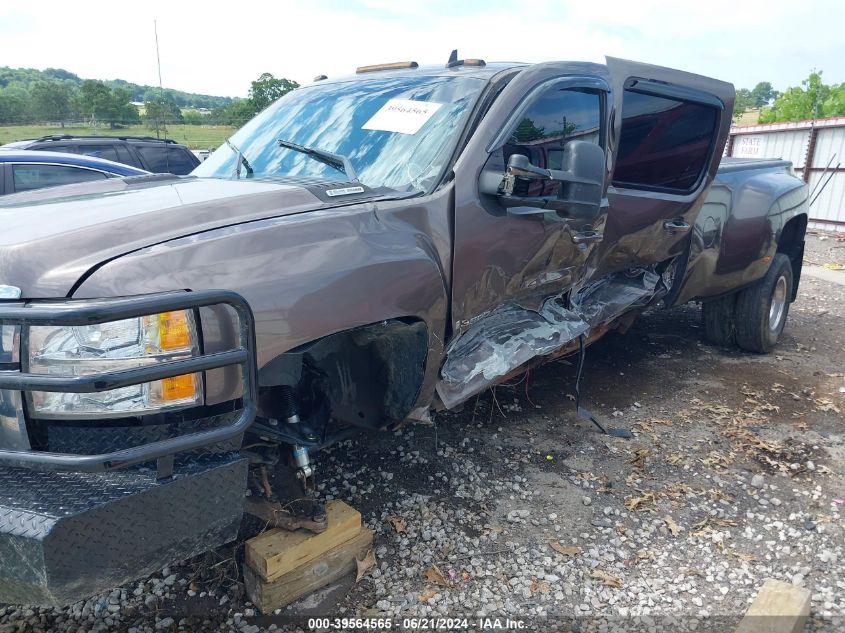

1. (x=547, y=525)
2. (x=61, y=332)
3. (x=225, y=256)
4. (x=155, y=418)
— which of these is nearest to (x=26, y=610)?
(x=155, y=418)

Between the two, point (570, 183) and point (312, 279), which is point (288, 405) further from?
point (570, 183)

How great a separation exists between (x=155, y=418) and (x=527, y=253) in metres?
1.76

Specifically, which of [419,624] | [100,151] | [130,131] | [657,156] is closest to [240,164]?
[419,624]

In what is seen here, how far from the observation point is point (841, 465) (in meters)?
3.58

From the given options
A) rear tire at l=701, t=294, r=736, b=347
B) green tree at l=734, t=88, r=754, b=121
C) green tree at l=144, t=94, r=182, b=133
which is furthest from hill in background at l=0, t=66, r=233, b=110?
rear tire at l=701, t=294, r=736, b=347

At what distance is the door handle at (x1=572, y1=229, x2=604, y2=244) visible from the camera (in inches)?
128

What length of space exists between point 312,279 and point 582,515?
1841 millimetres

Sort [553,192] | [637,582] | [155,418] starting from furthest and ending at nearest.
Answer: [553,192] < [637,582] < [155,418]

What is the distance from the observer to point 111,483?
5.64 feet

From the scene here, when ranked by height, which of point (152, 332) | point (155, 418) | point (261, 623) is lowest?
point (261, 623)

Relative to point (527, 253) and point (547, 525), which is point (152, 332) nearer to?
point (527, 253)

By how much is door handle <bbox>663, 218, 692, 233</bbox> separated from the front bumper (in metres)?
3.03

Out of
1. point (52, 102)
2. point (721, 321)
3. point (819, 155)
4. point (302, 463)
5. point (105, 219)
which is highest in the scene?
point (52, 102)

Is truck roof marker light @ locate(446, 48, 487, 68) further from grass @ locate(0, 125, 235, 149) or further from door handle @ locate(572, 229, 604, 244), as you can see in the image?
grass @ locate(0, 125, 235, 149)
